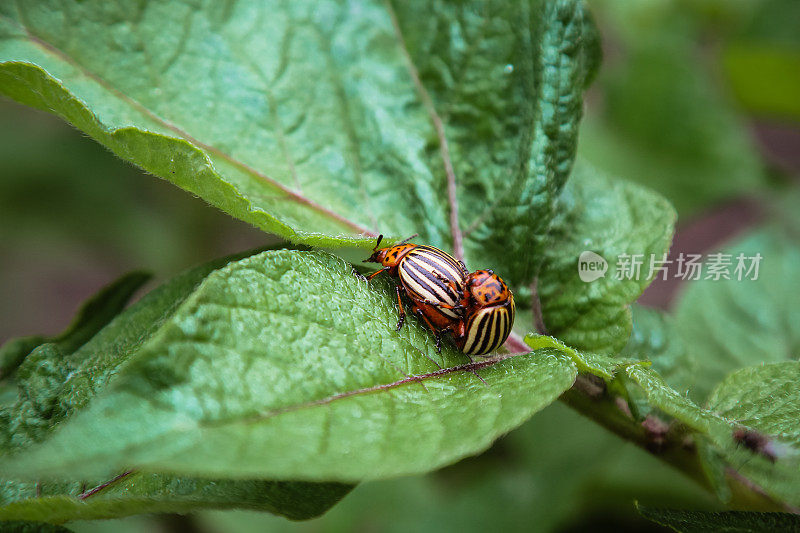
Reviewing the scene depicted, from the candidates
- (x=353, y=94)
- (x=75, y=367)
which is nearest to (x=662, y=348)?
(x=353, y=94)

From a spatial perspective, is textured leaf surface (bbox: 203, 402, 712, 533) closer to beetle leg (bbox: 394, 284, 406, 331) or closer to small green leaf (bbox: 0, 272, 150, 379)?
beetle leg (bbox: 394, 284, 406, 331)

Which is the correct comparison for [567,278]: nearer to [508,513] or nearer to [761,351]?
[761,351]

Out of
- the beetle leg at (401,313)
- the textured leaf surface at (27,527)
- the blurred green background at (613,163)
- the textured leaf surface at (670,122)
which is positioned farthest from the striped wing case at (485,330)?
the textured leaf surface at (670,122)

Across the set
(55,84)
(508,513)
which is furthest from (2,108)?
(508,513)

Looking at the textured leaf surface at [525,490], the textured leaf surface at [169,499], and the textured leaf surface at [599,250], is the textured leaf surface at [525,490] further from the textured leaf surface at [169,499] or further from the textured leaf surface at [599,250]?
the textured leaf surface at [169,499]

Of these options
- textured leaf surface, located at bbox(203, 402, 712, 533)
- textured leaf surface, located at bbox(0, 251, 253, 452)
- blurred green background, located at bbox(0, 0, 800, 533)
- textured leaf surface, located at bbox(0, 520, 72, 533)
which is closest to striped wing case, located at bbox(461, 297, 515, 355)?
textured leaf surface, located at bbox(0, 251, 253, 452)
